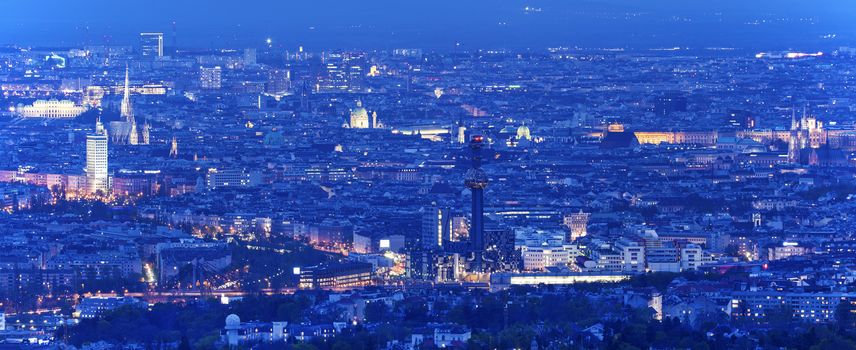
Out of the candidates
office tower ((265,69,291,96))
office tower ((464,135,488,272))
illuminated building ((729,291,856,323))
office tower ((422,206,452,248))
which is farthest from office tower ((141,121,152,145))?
illuminated building ((729,291,856,323))

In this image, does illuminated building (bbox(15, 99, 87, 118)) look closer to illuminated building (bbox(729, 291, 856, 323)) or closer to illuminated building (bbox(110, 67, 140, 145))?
illuminated building (bbox(110, 67, 140, 145))

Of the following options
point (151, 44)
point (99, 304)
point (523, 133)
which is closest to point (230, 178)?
point (523, 133)

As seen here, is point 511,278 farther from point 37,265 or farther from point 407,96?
point 407,96

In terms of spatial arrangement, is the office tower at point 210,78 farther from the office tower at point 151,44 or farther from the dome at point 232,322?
the dome at point 232,322

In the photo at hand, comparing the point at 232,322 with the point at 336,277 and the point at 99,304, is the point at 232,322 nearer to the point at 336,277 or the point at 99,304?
the point at 99,304

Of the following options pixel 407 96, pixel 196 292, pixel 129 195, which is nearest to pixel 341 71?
pixel 407 96
